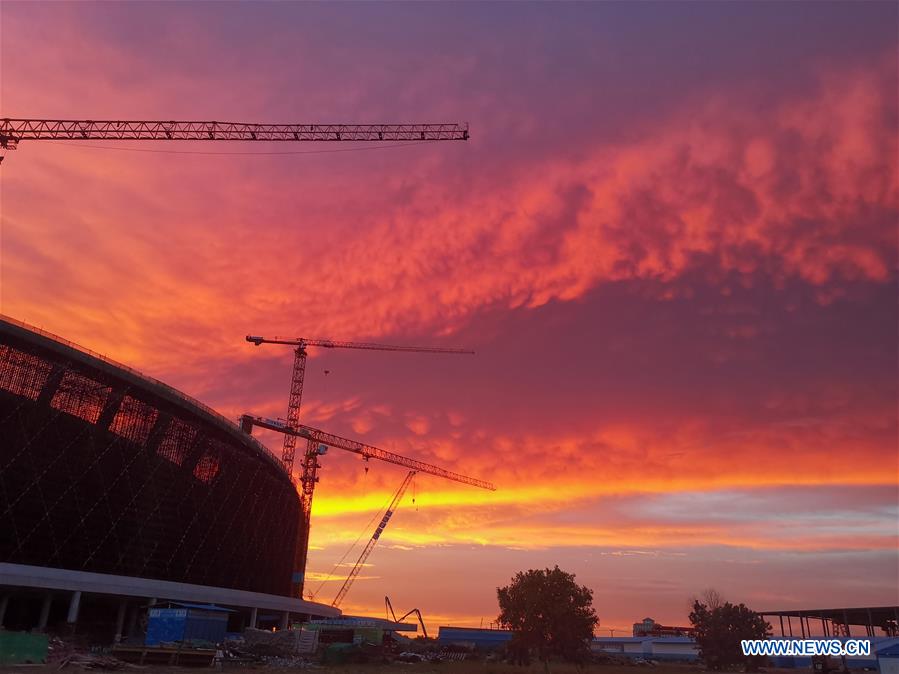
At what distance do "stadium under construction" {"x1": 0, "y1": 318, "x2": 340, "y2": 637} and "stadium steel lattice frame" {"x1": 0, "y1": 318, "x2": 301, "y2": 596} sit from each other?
13 cm

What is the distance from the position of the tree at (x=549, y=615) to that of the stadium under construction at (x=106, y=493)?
141ft

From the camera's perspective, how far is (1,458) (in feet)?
217

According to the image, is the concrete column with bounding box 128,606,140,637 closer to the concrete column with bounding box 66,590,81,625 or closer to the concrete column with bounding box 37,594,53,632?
the concrete column with bounding box 37,594,53,632

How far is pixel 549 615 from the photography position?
7612 centimetres

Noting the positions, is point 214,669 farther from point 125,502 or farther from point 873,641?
point 873,641

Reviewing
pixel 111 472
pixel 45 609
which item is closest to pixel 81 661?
pixel 45 609

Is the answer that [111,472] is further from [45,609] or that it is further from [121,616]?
[121,616]

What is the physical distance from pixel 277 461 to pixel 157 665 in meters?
78.5

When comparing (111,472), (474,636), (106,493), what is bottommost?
(474,636)

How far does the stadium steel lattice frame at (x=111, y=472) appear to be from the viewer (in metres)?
68.6

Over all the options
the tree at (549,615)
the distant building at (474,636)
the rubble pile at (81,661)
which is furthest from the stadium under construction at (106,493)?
the distant building at (474,636)

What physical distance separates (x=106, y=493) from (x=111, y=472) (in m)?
2.58

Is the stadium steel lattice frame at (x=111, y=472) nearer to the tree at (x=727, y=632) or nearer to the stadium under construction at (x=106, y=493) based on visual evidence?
the stadium under construction at (x=106, y=493)

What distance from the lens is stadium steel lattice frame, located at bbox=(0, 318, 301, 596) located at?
68625 mm
